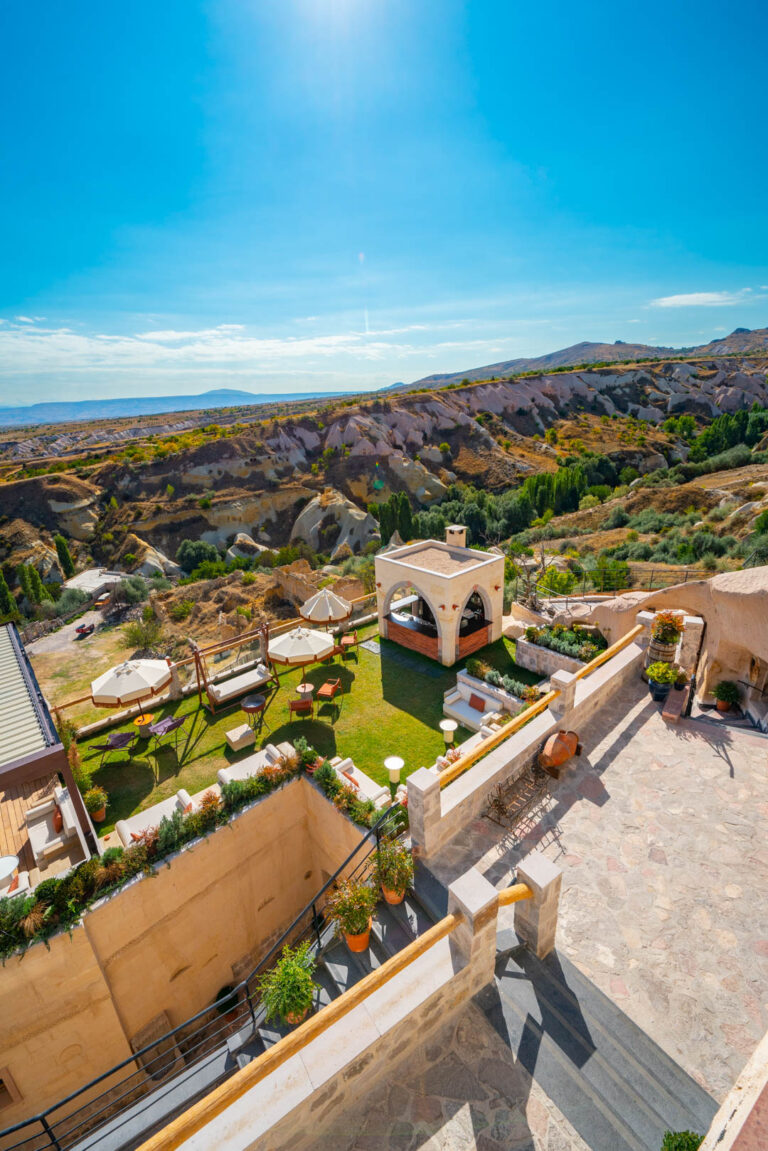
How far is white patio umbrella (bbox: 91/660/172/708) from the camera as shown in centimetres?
1344

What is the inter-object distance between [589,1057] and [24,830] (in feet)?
40.9

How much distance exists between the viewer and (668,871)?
25.6 feet

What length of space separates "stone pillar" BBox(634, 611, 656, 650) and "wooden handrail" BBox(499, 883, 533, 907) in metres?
8.35

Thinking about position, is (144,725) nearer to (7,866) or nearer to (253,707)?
(253,707)

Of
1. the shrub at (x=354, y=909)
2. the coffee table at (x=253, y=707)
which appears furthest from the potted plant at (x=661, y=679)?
the coffee table at (x=253, y=707)

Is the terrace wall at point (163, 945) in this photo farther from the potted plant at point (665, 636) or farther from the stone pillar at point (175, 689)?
the potted plant at point (665, 636)

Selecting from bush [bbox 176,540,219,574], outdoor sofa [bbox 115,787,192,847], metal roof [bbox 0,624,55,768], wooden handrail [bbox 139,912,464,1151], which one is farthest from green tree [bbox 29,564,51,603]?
wooden handrail [bbox 139,912,464,1151]

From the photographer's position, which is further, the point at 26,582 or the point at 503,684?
the point at 26,582

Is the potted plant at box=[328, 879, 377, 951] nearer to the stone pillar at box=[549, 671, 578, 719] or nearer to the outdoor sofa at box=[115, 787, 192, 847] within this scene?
the outdoor sofa at box=[115, 787, 192, 847]

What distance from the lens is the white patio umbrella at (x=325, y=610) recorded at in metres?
17.0

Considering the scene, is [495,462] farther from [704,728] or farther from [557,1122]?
[557,1122]

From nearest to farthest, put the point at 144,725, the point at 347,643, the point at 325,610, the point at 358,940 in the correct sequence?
the point at 358,940
the point at 144,725
the point at 325,610
the point at 347,643

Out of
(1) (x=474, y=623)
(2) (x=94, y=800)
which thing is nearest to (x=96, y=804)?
(2) (x=94, y=800)

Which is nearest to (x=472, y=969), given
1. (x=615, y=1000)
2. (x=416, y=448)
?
(x=615, y=1000)
